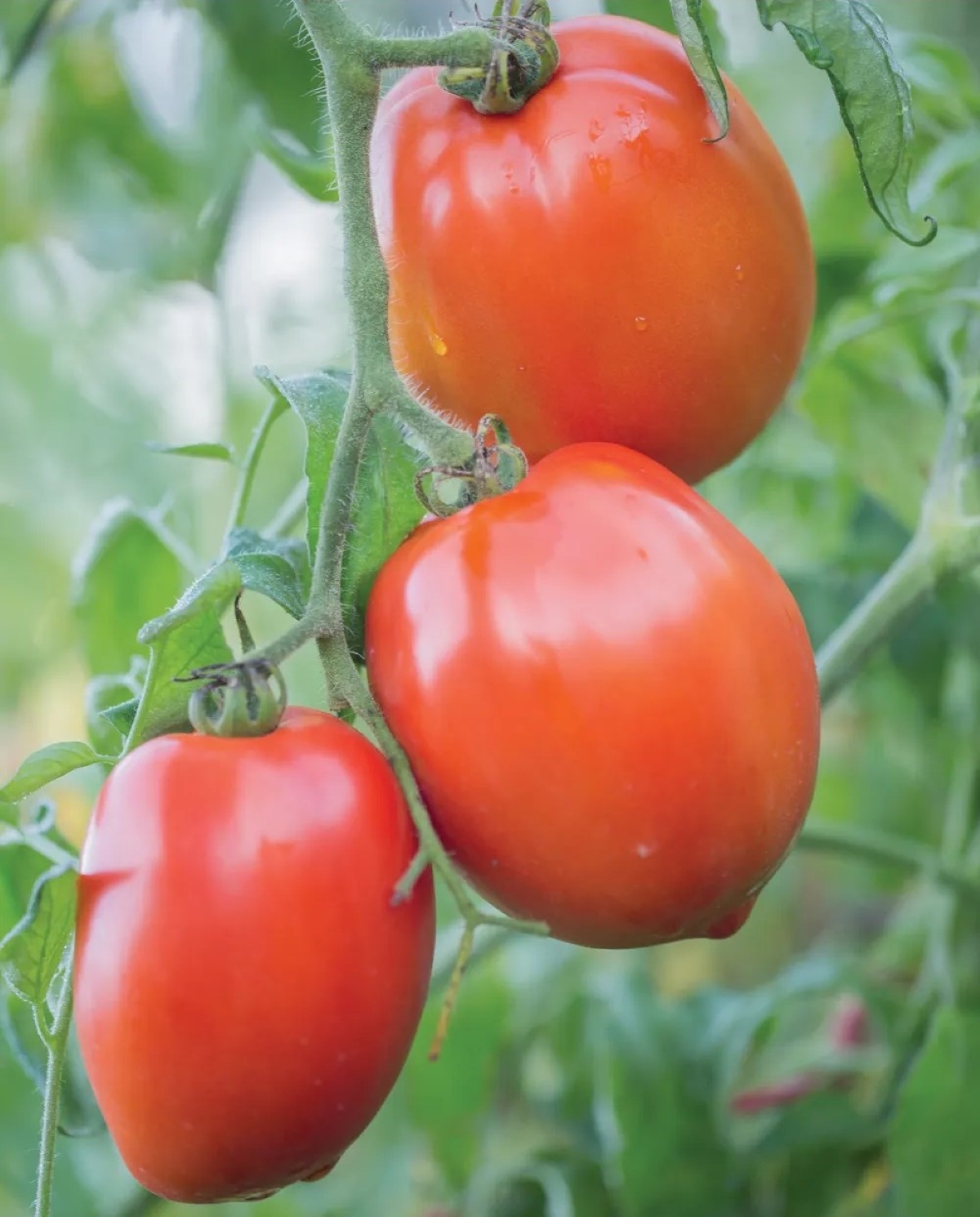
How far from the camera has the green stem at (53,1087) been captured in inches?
18.5

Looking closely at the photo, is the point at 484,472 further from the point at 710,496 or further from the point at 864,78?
the point at 710,496

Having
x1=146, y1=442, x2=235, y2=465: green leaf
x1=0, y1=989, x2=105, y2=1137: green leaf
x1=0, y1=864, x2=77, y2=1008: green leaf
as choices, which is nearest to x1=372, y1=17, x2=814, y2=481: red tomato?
x1=146, y1=442, x2=235, y2=465: green leaf

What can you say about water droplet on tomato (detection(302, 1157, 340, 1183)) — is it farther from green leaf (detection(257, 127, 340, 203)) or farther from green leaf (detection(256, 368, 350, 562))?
green leaf (detection(257, 127, 340, 203))

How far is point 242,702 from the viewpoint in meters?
0.45

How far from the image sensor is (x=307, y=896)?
42cm

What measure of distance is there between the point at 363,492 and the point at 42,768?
0.49 feet

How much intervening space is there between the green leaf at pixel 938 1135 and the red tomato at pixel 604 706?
0.44 metres

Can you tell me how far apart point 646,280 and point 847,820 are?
0.93 meters

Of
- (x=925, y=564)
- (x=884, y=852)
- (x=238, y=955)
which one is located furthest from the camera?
(x=884, y=852)

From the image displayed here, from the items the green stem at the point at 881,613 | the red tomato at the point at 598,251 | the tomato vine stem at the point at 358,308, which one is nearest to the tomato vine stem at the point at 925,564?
the green stem at the point at 881,613

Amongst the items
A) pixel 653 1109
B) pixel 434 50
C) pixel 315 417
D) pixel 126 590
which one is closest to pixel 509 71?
pixel 434 50

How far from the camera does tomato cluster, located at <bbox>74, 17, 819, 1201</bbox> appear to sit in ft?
1.37

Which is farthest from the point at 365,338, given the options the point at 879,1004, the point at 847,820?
the point at 847,820

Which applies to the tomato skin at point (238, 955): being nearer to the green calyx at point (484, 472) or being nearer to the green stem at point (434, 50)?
the green calyx at point (484, 472)
